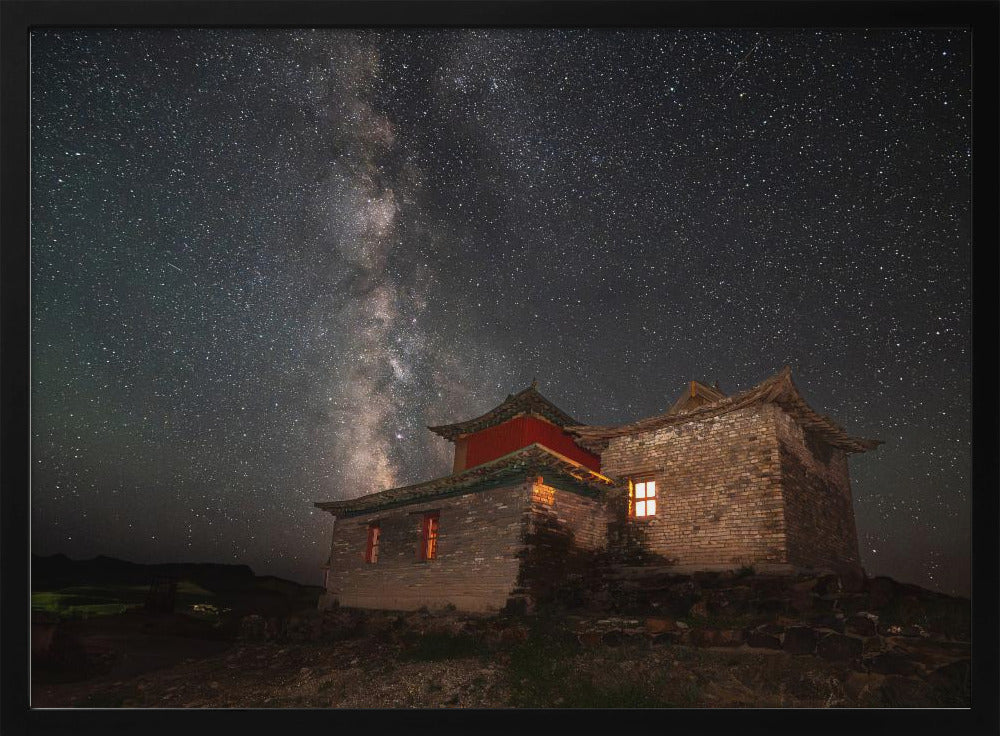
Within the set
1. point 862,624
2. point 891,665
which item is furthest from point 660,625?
point 891,665

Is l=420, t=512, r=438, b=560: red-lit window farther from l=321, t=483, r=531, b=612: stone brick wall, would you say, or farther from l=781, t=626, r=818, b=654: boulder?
l=781, t=626, r=818, b=654: boulder

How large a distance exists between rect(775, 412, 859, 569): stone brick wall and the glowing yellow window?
6.83 feet

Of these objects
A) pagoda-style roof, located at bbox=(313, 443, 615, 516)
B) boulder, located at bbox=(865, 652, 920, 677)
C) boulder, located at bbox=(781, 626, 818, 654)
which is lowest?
boulder, located at bbox=(781, 626, 818, 654)

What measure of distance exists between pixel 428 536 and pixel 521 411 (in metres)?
3.59

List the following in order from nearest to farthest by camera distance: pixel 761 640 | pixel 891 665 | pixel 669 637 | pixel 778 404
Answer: pixel 891 665 < pixel 761 640 < pixel 669 637 < pixel 778 404

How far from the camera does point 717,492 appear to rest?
30.3 ft

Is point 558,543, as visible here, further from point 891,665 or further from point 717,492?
point 891,665

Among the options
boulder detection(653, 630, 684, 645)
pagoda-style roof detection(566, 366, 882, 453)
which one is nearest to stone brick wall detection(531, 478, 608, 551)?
pagoda-style roof detection(566, 366, 882, 453)

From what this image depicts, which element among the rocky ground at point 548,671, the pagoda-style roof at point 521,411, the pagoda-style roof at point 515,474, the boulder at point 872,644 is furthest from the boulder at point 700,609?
the pagoda-style roof at point 521,411

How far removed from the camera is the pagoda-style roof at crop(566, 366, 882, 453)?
8891 millimetres

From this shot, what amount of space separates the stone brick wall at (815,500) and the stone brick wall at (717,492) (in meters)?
0.22

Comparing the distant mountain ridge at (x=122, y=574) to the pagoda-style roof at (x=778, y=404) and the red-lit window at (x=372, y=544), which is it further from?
the pagoda-style roof at (x=778, y=404)
